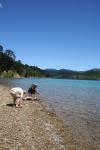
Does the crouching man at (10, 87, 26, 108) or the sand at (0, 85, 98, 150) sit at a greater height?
the crouching man at (10, 87, 26, 108)

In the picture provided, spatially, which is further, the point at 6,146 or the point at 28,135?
the point at 28,135

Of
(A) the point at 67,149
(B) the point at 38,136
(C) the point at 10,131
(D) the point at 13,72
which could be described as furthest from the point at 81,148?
(D) the point at 13,72

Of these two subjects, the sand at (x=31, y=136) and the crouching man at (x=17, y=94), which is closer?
the sand at (x=31, y=136)

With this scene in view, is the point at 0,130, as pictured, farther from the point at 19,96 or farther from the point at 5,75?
the point at 5,75

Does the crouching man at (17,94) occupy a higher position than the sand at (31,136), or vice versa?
the crouching man at (17,94)

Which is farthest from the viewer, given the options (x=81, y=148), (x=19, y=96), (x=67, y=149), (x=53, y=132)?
(x=19, y=96)

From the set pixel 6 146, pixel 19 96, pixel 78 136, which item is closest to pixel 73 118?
pixel 19 96

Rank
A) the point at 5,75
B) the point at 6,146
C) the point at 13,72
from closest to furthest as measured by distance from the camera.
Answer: the point at 6,146 → the point at 5,75 → the point at 13,72

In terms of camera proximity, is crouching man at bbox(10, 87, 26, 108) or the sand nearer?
the sand

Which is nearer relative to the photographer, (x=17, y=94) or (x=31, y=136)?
(x=31, y=136)

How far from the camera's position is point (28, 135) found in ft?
51.5

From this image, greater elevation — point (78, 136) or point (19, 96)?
point (19, 96)

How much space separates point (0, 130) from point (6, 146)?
304 centimetres

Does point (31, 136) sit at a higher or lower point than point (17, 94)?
lower
